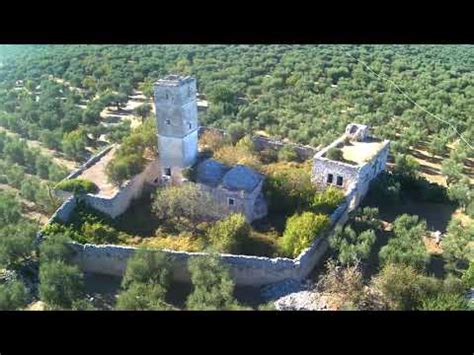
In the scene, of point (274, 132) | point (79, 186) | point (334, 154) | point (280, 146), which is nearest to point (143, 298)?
point (79, 186)

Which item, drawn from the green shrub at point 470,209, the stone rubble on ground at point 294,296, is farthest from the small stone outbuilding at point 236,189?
the green shrub at point 470,209

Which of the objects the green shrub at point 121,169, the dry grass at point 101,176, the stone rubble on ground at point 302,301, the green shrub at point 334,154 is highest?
the green shrub at point 334,154

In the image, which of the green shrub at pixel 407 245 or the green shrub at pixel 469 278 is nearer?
the green shrub at pixel 469 278

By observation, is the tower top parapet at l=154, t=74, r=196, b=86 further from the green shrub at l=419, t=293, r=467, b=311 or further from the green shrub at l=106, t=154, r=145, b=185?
the green shrub at l=419, t=293, r=467, b=311

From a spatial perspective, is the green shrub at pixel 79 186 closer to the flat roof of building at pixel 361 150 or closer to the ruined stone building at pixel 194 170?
the ruined stone building at pixel 194 170

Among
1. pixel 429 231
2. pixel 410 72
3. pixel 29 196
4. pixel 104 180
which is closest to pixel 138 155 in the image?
pixel 104 180

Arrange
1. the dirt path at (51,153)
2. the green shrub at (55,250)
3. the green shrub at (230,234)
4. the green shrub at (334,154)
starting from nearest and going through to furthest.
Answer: the green shrub at (55,250), the green shrub at (230,234), the green shrub at (334,154), the dirt path at (51,153)

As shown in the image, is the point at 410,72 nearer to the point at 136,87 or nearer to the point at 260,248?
the point at 136,87
